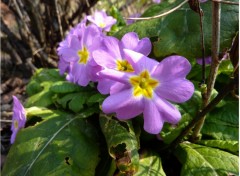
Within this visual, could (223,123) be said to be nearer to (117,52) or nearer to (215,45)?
(215,45)

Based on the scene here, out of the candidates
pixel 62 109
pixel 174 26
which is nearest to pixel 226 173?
pixel 174 26

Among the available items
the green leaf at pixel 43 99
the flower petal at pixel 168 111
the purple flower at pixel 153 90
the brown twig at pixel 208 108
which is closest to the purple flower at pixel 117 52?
the purple flower at pixel 153 90

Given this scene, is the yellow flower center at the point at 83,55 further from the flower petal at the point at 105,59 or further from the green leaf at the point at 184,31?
the flower petal at the point at 105,59

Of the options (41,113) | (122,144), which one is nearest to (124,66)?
(122,144)

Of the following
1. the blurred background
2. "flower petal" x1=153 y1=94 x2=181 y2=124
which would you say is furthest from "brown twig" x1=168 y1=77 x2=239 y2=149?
the blurred background

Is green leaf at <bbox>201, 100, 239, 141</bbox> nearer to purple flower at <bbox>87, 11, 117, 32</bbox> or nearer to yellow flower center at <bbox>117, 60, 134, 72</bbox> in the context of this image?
yellow flower center at <bbox>117, 60, 134, 72</bbox>
